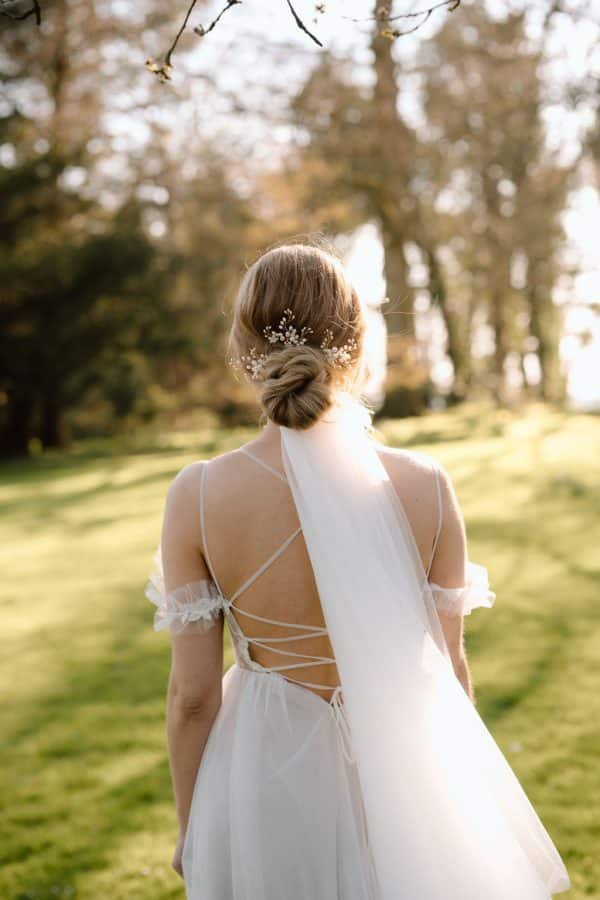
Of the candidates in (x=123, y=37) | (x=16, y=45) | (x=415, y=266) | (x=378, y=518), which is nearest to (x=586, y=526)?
(x=378, y=518)

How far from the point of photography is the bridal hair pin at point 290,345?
5.54ft

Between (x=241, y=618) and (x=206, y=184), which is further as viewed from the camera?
(x=206, y=184)

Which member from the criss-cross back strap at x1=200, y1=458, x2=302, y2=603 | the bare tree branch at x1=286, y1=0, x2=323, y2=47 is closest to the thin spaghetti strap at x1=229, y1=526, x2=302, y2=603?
the criss-cross back strap at x1=200, y1=458, x2=302, y2=603

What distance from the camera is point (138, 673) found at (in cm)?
567

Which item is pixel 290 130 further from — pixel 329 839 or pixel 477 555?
pixel 329 839

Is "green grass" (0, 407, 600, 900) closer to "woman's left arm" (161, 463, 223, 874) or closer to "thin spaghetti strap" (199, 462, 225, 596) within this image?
"woman's left arm" (161, 463, 223, 874)

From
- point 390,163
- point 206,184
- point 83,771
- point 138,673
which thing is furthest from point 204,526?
point 206,184

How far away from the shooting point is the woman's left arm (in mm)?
1729

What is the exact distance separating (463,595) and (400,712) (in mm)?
298

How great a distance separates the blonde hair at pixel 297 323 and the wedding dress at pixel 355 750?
8cm

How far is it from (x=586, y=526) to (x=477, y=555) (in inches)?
56.6

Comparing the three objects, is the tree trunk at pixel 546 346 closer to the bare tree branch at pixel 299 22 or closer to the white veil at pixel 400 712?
the bare tree branch at pixel 299 22

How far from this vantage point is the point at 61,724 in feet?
16.3

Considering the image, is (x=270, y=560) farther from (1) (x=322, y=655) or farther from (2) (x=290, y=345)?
(2) (x=290, y=345)
